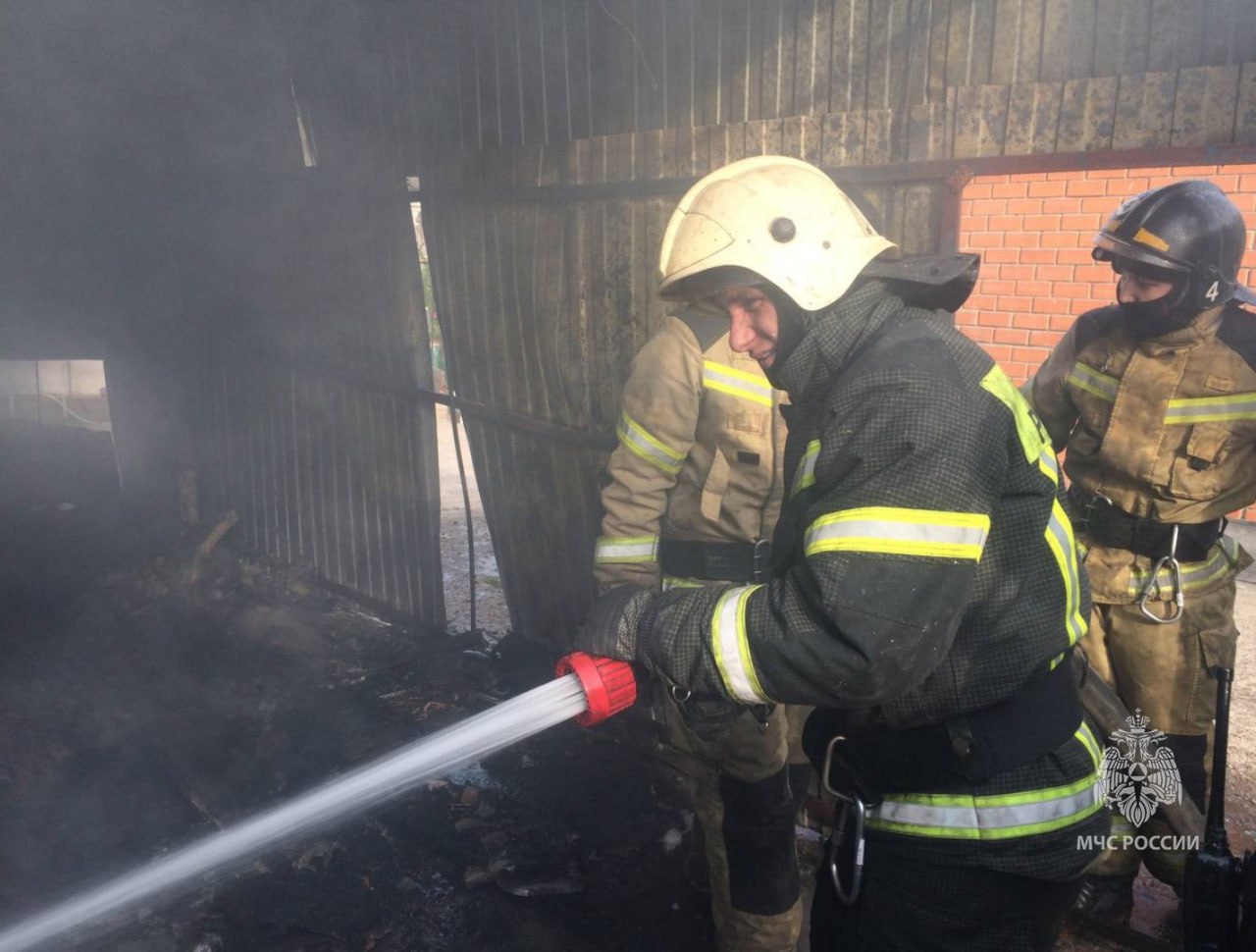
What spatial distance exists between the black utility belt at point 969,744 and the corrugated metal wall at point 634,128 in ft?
6.49

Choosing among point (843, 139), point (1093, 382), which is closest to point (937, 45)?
point (843, 139)

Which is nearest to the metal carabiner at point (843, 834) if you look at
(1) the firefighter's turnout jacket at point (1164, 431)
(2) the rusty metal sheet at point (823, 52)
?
(1) the firefighter's turnout jacket at point (1164, 431)

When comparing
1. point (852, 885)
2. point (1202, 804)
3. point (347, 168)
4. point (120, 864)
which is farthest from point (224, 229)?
point (1202, 804)

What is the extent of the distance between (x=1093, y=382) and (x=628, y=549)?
1.94 meters

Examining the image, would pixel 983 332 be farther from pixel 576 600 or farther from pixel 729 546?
pixel 729 546

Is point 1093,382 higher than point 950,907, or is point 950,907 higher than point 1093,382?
point 1093,382

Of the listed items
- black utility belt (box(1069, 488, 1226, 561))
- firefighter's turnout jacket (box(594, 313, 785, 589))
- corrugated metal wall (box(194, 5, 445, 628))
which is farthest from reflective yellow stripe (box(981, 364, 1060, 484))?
corrugated metal wall (box(194, 5, 445, 628))

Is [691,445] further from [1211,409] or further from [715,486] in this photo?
[1211,409]

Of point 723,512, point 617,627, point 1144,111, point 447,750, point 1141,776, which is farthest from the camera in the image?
point 1141,776

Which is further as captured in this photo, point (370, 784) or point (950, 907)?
point (370, 784)

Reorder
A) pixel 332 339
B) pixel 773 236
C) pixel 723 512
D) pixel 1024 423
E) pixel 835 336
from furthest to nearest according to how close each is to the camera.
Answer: pixel 332 339 → pixel 723 512 → pixel 773 236 → pixel 835 336 → pixel 1024 423

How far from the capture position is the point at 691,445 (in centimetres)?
311

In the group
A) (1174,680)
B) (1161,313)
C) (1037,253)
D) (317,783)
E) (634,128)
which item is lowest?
(317,783)

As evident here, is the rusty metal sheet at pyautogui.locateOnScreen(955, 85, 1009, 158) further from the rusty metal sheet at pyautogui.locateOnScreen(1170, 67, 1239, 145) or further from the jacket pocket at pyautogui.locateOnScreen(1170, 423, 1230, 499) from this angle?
the jacket pocket at pyautogui.locateOnScreen(1170, 423, 1230, 499)
